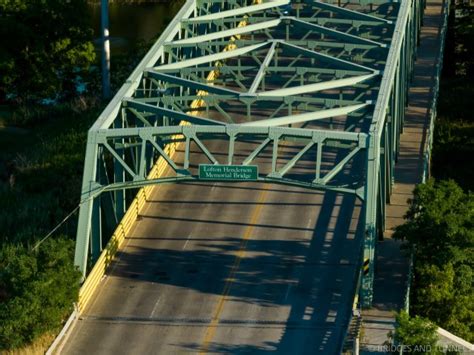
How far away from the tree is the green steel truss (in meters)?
9.48

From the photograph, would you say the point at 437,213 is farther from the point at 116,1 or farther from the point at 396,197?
the point at 116,1

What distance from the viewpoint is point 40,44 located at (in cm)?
8106

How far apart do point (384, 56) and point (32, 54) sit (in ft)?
81.2

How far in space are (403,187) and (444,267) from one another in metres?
13.0

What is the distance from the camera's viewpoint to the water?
346 ft

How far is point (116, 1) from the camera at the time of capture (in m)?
118

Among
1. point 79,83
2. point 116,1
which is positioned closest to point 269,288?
point 79,83

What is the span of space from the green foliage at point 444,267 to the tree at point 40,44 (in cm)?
3684

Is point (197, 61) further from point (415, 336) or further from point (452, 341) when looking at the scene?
point (415, 336)

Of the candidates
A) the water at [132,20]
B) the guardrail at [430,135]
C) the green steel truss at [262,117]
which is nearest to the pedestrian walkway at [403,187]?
the guardrail at [430,135]

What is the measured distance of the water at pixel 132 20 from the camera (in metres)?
105

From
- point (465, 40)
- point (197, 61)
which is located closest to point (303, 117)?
point (197, 61)

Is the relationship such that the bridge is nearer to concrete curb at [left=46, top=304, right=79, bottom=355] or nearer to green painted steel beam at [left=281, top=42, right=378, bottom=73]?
green painted steel beam at [left=281, top=42, right=378, bottom=73]

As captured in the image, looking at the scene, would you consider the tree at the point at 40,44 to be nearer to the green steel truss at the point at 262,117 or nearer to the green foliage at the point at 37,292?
the green steel truss at the point at 262,117
